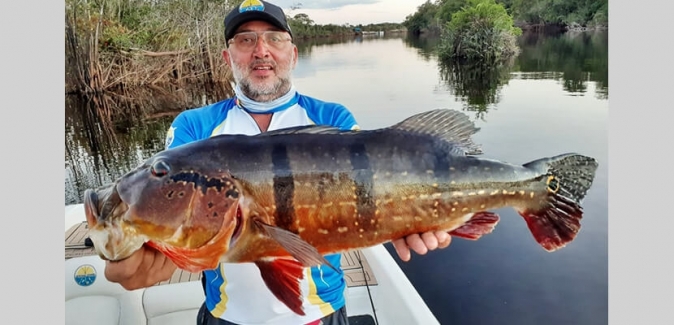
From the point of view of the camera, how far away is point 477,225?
87.6 inches

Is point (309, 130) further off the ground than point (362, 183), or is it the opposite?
point (309, 130)

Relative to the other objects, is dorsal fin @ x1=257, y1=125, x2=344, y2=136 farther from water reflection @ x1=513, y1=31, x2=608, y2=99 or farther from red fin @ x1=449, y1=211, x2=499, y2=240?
water reflection @ x1=513, y1=31, x2=608, y2=99

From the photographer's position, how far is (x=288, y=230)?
6.61ft

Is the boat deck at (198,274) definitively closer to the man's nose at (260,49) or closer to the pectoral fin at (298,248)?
the man's nose at (260,49)

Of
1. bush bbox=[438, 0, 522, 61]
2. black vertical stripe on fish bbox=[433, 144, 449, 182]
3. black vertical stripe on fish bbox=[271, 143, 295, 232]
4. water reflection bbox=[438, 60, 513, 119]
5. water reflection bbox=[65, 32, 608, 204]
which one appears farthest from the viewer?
bush bbox=[438, 0, 522, 61]

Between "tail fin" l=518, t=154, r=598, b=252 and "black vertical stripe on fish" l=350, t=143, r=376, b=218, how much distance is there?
0.77 m

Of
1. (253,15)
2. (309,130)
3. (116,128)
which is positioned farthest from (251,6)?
(116,128)

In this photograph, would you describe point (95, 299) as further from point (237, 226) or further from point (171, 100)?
point (171, 100)

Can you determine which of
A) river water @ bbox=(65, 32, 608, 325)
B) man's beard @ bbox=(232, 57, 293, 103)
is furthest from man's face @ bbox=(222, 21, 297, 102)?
river water @ bbox=(65, 32, 608, 325)

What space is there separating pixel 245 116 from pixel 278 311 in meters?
1.16

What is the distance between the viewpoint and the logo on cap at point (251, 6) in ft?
9.67

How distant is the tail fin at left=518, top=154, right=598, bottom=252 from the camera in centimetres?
228

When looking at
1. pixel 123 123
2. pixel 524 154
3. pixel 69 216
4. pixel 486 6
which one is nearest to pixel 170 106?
pixel 123 123

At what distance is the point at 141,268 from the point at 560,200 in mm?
1969
